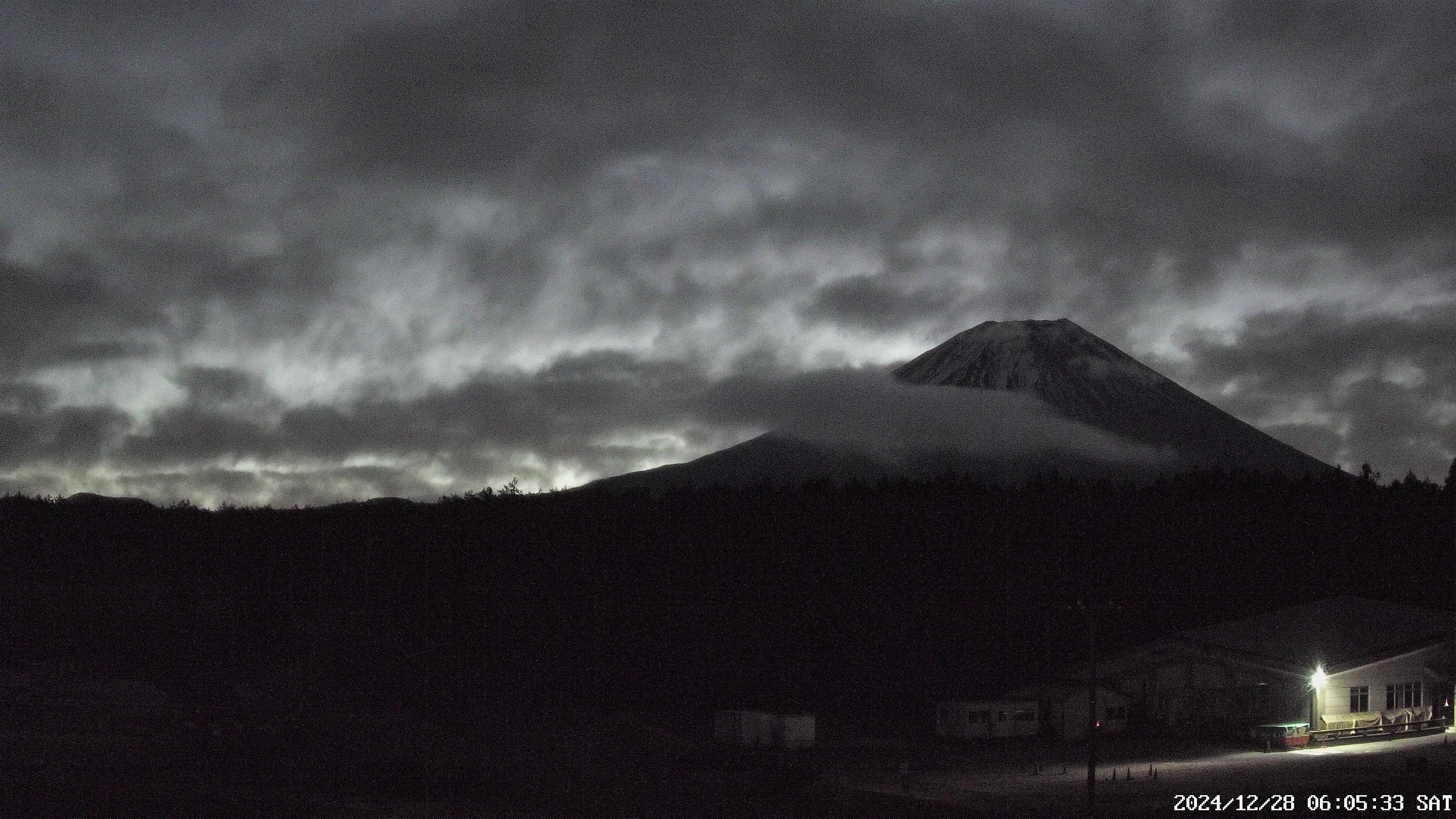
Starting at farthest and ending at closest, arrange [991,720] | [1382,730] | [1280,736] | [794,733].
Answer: [991,720] → [1382,730] → [794,733] → [1280,736]

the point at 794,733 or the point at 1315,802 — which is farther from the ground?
the point at 794,733

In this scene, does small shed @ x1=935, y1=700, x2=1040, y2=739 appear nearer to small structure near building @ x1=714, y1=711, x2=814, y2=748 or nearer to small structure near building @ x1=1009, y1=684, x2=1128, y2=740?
small structure near building @ x1=1009, y1=684, x2=1128, y2=740

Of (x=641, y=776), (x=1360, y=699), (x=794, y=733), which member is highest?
(x=1360, y=699)

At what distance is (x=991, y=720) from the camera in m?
64.1

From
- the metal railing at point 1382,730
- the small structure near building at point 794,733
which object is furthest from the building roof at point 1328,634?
the small structure near building at point 794,733

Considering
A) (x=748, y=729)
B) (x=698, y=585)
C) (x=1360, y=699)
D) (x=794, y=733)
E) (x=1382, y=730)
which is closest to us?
(x=794, y=733)

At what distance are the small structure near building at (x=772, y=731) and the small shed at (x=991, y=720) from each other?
777 centimetres

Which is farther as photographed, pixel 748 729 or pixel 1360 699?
pixel 1360 699

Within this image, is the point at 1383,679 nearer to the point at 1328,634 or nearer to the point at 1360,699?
the point at 1360,699

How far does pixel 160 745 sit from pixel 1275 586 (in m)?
83.8

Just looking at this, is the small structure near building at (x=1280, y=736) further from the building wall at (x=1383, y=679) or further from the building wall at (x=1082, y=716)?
the building wall at (x=1082, y=716)

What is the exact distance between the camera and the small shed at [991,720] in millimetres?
63969

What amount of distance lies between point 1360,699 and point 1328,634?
420cm

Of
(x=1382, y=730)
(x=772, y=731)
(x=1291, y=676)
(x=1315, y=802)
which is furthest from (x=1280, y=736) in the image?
(x=772, y=731)
